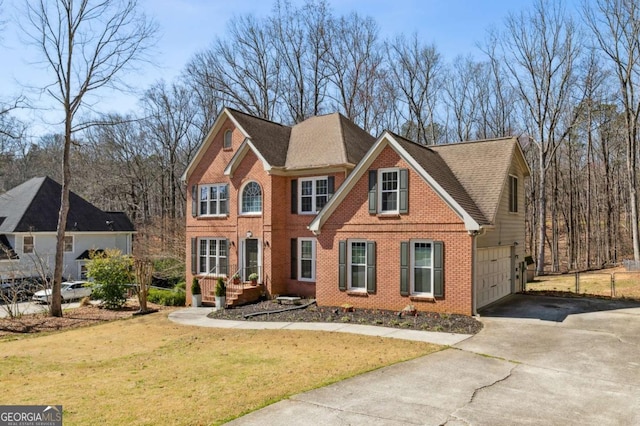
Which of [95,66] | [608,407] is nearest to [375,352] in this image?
[608,407]

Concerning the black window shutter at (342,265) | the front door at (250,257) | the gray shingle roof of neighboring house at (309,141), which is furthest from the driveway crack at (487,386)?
the front door at (250,257)

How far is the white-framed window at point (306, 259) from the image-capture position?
20812mm

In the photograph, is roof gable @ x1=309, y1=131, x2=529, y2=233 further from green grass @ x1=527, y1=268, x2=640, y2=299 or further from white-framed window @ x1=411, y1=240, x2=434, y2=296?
green grass @ x1=527, y1=268, x2=640, y2=299

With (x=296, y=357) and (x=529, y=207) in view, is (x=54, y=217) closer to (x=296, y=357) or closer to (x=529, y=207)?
(x=296, y=357)

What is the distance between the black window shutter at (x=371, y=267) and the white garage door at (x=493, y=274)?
3622 millimetres

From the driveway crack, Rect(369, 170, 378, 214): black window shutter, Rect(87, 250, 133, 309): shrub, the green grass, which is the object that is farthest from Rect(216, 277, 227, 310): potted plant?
the green grass

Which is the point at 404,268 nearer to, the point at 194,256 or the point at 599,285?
the point at 194,256

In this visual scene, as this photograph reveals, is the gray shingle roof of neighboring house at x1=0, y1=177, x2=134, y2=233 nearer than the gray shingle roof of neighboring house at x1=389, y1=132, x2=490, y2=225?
No

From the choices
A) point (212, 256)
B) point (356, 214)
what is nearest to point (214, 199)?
point (212, 256)

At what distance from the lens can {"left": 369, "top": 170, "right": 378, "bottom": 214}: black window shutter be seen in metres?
16.9

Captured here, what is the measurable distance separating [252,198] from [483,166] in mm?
10553

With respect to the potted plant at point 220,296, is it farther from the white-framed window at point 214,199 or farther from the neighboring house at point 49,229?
the neighboring house at point 49,229

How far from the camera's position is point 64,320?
20000 millimetres

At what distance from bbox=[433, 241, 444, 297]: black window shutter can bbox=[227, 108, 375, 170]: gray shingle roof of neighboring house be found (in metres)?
6.27
